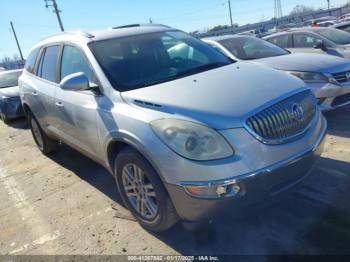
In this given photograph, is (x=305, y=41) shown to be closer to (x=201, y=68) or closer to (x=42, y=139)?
(x=201, y=68)

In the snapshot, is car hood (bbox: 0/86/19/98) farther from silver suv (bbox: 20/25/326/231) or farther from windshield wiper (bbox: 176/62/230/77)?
windshield wiper (bbox: 176/62/230/77)

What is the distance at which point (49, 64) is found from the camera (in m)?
4.74

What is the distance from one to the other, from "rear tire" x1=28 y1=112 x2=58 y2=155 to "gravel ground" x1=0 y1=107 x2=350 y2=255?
793 millimetres

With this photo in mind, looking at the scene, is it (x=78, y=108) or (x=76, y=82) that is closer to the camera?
(x=76, y=82)

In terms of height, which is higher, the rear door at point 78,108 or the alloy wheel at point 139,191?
the rear door at point 78,108

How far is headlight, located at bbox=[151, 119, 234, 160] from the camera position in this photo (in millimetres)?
2465

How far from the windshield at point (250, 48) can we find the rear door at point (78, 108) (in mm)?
3460

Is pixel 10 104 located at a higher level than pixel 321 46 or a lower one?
lower

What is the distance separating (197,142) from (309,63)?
3742mm

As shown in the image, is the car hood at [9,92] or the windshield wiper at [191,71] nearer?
the windshield wiper at [191,71]

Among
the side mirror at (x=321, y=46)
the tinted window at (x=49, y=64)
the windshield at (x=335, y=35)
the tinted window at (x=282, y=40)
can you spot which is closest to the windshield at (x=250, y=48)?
the side mirror at (x=321, y=46)

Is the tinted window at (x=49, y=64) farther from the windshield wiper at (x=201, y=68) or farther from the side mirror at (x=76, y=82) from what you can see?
the windshield wiper at (x=201, y=68)

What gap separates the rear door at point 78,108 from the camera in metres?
3.49

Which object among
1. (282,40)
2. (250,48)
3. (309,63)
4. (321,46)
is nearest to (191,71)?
(309,63)
